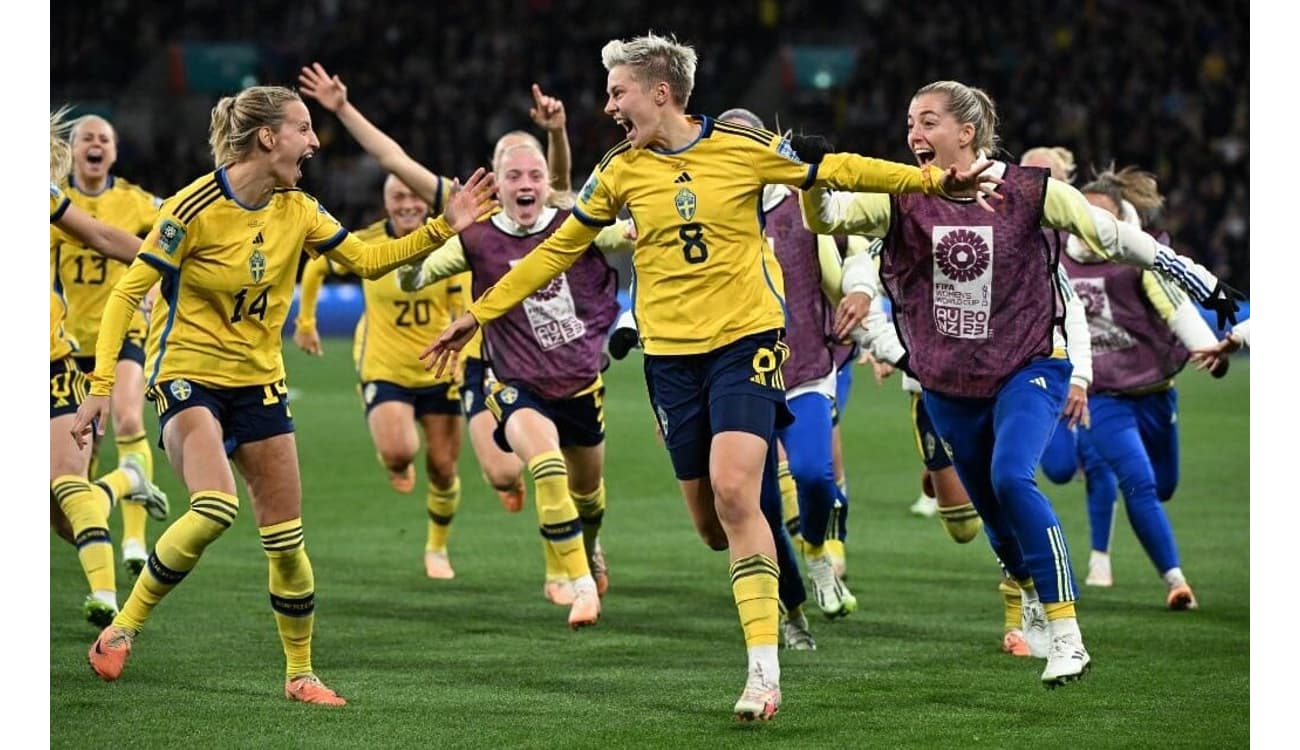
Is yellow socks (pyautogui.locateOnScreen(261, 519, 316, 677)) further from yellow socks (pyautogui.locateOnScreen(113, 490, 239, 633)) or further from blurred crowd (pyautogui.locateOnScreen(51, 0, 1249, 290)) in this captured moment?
blurred crowd (pyautogui.locateOnScreen(51, 0, 1249, 290))

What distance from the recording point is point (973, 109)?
700 cm

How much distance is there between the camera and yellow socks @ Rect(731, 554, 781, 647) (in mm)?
6391

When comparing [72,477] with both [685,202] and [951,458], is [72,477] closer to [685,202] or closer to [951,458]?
[685,202]

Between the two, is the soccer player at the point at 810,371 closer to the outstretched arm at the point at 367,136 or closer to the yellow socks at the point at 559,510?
the yellow socks at the point at 559,510

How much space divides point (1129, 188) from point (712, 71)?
2424 cm

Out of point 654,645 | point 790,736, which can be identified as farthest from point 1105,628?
point 790,736

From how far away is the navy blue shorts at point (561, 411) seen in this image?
8.91 meters

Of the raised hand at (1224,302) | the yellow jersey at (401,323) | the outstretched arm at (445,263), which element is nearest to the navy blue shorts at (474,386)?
the yellow jersey at (401,323)

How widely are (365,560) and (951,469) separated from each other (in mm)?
3906

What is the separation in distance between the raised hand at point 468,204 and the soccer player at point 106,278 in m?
3.06

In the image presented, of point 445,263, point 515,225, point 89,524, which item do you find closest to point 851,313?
point 515,225

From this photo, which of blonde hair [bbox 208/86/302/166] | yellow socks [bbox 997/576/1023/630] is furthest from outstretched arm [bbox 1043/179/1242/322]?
blonde hair [bbox 208/86/302/166]

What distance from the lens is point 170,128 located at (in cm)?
3161

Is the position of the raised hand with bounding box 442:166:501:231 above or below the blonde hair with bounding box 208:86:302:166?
below
